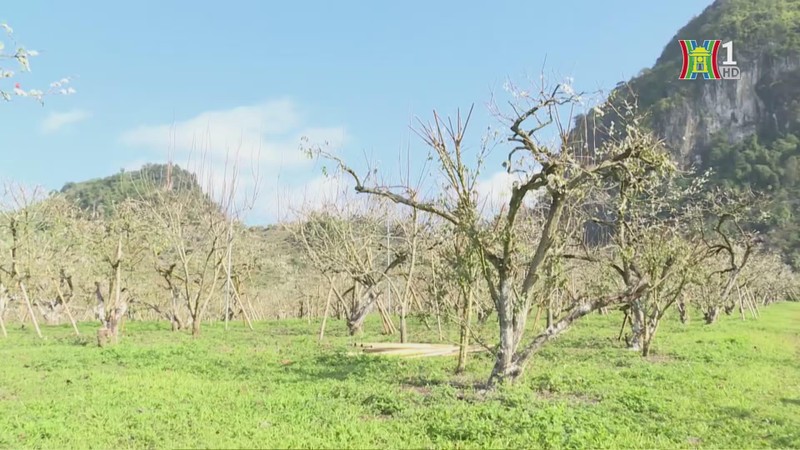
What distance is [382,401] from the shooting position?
378 inches

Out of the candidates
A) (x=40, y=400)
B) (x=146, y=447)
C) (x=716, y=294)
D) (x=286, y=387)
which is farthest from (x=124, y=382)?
(x=716, y=294)

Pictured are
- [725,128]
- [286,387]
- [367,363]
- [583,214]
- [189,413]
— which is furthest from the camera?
[725,128]

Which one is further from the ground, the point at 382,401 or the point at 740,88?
the point at 740,88

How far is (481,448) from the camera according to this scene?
7.03 m

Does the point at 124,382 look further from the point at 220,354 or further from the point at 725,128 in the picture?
the point at 725,128

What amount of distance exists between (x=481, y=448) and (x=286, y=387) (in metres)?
5.29

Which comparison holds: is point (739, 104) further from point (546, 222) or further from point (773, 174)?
point (546, 222)

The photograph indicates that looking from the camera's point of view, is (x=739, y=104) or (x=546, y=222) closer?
(x=546, y=222)

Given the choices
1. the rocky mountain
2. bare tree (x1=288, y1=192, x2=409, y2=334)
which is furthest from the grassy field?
the rocky mountain

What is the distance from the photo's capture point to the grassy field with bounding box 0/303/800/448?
→ 7688mm

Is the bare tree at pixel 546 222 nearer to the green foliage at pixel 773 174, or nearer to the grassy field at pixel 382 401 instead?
the grassy field at pixel 382 401

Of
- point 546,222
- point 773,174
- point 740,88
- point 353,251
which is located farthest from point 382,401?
point 740,88

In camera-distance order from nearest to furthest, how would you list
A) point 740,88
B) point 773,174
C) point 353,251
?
point 353,251
point 773,174
point 740,88

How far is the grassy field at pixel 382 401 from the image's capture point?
7688mm
